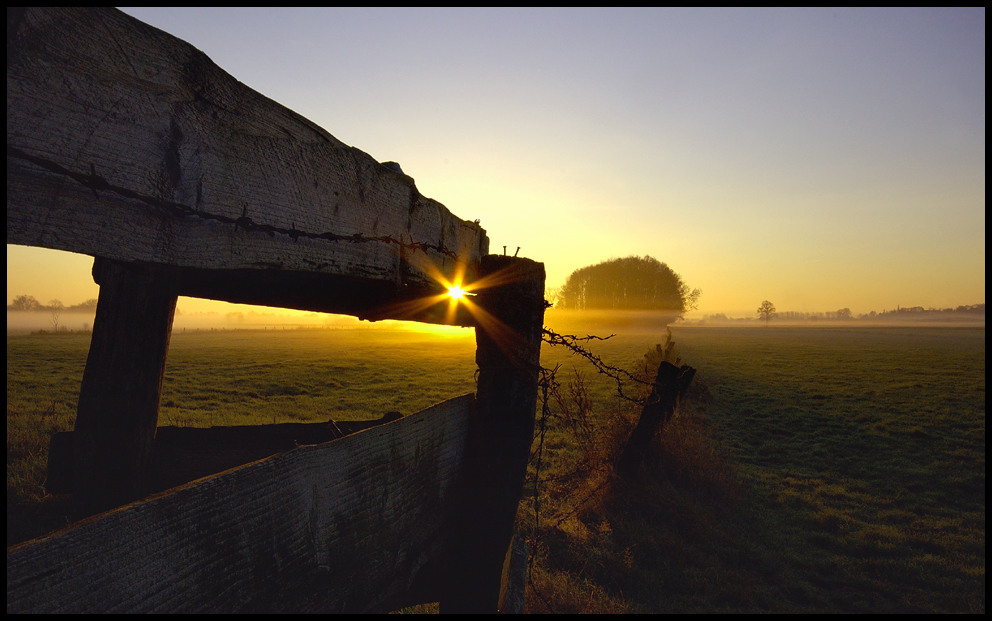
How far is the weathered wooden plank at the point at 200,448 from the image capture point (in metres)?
1.70

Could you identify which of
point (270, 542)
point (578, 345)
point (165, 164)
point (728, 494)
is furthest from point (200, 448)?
point (728, 494)

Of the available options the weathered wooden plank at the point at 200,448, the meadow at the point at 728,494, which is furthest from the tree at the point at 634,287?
the weathered wooden plank at the point at 200,448

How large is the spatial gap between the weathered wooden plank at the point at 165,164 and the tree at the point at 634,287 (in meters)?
73.1

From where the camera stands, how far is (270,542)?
1033 mm

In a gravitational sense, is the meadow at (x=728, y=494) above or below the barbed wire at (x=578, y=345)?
below

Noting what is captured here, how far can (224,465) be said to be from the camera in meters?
2.02

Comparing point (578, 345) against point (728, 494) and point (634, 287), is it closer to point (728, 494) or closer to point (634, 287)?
point (728, 494)

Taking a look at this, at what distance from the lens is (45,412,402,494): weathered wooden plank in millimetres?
1702

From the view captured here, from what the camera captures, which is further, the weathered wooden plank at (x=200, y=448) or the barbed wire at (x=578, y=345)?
the barbed wire at (x=578, y=345)

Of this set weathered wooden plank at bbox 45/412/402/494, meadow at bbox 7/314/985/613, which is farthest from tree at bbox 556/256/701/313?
weathered wooden plank at bbox 45/412/402/494

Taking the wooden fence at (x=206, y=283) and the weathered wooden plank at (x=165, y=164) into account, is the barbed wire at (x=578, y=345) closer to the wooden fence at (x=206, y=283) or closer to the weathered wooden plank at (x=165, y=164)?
the wooden fence at (x=206, y=283)

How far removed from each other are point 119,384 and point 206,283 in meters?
0.39

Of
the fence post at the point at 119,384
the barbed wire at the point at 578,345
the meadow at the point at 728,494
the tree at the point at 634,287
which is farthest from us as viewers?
the tree at the point at 634,287

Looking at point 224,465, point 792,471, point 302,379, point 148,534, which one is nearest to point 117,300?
point 148,534
